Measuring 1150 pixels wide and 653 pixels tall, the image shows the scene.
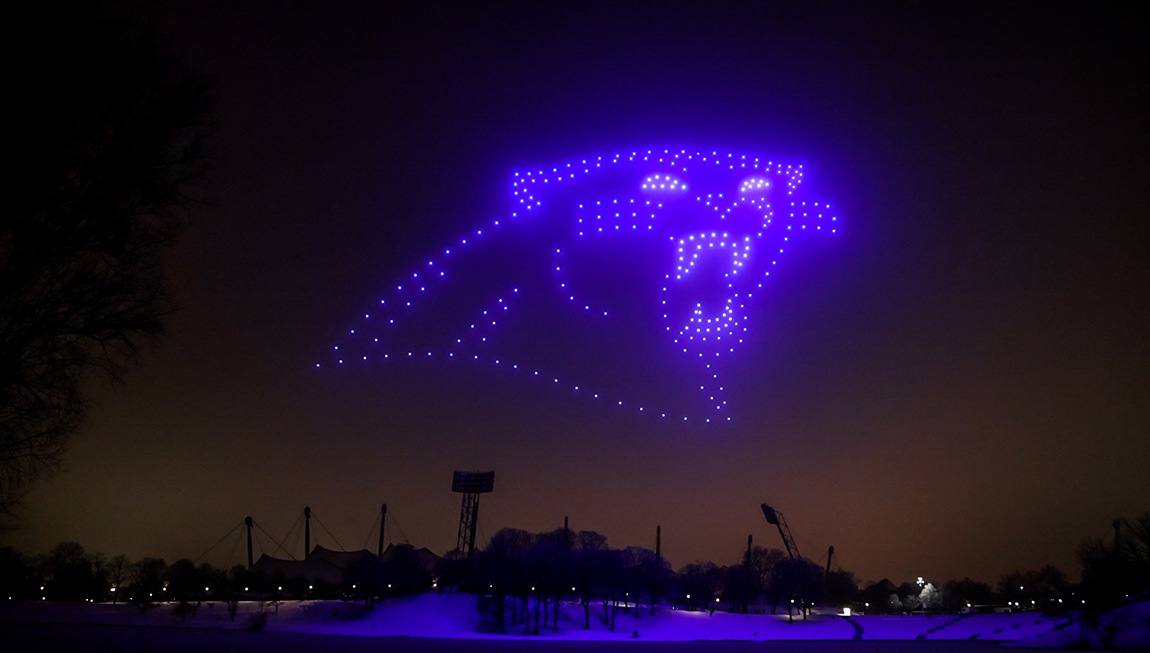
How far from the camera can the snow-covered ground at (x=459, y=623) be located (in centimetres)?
5297

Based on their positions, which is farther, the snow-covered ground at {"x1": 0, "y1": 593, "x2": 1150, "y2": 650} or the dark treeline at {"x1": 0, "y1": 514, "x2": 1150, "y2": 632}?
the snow-covered ground at {"x1": 0, "y1": 593, "x2": 1150, "y2": 650}

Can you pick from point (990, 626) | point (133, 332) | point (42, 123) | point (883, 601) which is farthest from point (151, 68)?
point (883, 601)

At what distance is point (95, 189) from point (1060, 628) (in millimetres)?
47432

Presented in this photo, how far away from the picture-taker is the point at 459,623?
62.0 meters

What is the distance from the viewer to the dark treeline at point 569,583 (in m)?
41.0

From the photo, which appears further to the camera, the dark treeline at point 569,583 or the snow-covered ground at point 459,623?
the snow-covered ground at point 459,623

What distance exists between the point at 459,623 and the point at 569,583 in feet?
37.5

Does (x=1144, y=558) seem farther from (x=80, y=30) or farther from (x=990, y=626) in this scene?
(x=80, y=30)

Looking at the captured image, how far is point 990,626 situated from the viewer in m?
67.1

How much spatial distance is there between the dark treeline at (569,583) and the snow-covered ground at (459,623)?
1.88 metres

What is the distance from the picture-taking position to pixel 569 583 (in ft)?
226

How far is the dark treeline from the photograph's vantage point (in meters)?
41.0

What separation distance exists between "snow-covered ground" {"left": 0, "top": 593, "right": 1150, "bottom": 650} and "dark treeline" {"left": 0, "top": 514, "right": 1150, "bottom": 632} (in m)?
1.88

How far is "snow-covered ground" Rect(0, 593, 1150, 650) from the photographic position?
53.0m
